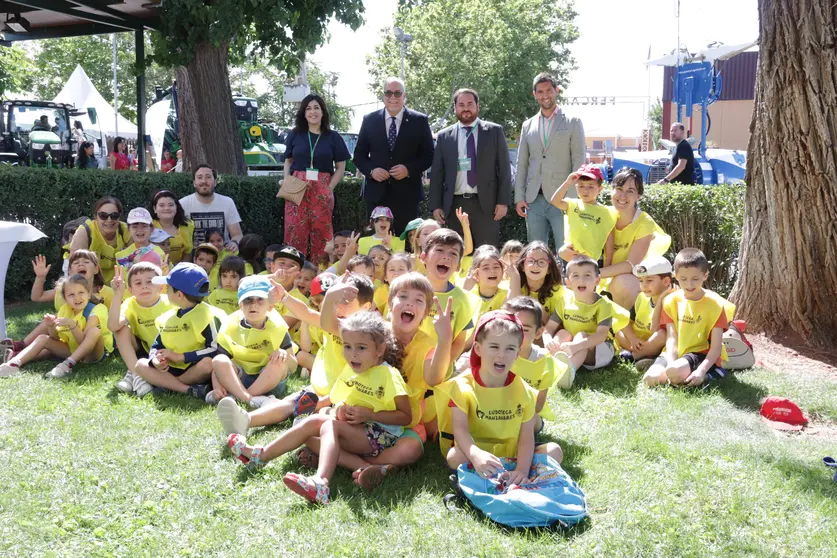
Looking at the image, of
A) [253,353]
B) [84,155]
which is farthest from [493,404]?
[84,155]

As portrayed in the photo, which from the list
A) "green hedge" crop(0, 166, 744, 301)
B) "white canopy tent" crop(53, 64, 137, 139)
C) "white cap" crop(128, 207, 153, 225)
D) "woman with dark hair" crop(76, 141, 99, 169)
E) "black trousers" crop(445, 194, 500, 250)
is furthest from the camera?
"white canopy tent" crop(53, 64, 137, 139)

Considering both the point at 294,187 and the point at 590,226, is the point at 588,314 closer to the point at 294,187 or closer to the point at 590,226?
the point at 590,226

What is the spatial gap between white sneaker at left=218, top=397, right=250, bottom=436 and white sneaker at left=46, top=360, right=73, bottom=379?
6.63ft

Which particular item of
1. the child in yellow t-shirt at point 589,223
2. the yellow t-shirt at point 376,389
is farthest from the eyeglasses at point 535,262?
the yellow t-shirt at point 376,389

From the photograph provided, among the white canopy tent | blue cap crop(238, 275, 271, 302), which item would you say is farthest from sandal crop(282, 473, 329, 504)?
the white canopy tent

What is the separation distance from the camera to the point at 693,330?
543 centimetres

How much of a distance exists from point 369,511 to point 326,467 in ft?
1.04

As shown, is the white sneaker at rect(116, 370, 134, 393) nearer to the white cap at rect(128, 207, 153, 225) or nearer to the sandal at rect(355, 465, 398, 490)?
the white cap at rect(128, 207, 153, 225)

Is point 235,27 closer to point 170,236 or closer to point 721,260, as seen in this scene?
point 170,236

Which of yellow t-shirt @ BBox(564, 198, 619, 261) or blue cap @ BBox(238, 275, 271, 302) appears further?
yellow t-shirt @ BBox(564, 198, 619, 261)

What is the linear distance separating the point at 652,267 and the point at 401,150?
2960 mm

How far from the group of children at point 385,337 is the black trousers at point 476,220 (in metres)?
0.68

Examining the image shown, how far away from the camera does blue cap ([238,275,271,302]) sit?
4.89 meters

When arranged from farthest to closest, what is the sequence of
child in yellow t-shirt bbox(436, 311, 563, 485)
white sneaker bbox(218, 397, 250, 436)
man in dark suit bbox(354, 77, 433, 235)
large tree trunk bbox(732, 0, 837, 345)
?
man in dark suit bbox(354, 77, 433, 235)
large tree trunk bbox(732, 0, 837, 345)
white sneaker bbox(218, 397, 250, 436)
child in yellow t-shirt bbox(436, 311, 563, 485)
